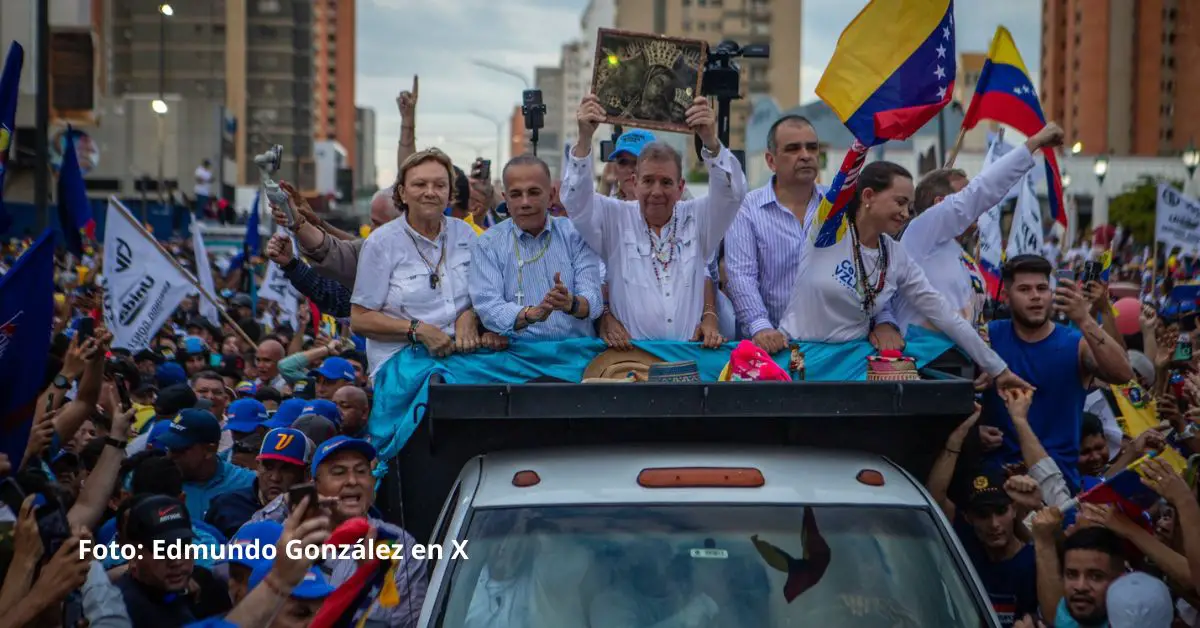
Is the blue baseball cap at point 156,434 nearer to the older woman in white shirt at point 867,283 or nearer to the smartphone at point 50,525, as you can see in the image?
the smartphone at point 50,525

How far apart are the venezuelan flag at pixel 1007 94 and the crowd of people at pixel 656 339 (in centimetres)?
266

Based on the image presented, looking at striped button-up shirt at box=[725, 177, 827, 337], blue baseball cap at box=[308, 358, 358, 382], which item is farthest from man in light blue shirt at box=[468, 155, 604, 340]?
blue baseball cap at box=[308, 358, 358, 382]

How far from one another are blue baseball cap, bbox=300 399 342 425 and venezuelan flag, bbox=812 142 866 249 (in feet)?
10.4

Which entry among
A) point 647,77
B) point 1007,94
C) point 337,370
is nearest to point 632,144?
point 647,77

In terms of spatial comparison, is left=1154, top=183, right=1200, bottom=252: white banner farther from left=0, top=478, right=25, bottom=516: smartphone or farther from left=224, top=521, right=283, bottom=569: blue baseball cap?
left=0, top=478, right=25, bottom=516: smartphone

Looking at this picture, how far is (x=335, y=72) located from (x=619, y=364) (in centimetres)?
19279

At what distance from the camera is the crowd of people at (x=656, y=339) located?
215 inches

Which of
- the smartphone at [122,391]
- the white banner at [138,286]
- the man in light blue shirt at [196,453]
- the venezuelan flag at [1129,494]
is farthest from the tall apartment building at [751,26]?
the venezuelan flag at [1129,494]

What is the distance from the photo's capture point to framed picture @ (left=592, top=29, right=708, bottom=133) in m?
6.79

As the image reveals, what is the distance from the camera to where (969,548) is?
616 cm

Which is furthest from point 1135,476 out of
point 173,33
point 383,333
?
point 173,33

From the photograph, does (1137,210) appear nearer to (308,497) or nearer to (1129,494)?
(1129,494)

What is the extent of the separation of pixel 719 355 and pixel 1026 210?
749 cm

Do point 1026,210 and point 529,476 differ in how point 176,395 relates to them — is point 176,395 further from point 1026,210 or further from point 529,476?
point 1026,210
